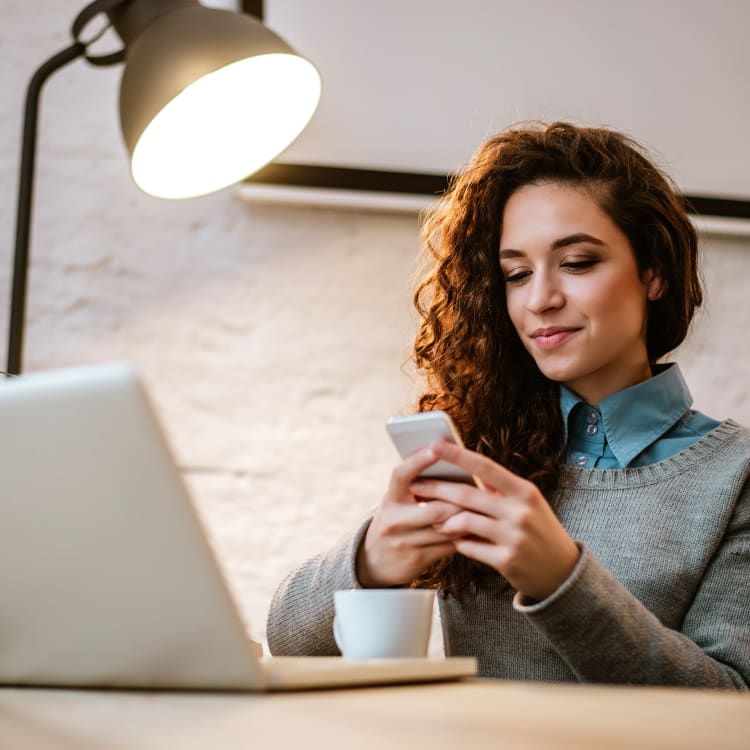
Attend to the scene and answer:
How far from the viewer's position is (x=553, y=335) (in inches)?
49.3

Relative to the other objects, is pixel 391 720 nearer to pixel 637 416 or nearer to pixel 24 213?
pixel 637 416

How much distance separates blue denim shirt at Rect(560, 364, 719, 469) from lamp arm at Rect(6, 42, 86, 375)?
82 cm

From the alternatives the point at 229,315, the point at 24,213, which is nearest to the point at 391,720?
the point at 24,213

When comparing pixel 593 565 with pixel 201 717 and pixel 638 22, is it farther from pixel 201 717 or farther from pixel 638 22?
pixel 638 22

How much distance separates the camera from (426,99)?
6.69 ft

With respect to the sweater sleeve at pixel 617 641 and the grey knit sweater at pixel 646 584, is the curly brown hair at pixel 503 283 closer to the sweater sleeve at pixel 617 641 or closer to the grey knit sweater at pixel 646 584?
the grey knit sweater at pixel 646 584

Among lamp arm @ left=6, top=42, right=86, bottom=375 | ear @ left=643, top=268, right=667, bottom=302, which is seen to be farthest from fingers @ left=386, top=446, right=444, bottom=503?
lamp arm @ left=6, top=42, right=86, bottom=375

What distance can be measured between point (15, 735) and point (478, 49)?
1842 mm

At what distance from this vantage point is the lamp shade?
132cm

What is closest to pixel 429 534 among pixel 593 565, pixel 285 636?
pixel 593 565

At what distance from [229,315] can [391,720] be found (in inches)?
60.3

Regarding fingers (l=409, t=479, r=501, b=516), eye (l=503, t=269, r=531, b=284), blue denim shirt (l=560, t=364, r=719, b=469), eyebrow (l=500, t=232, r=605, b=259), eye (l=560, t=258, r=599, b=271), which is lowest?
blue denim shirt (l=560, t=364, r=719, b=469)

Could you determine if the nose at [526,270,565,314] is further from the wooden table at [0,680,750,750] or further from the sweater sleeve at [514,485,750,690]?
the wooden table at [0,680,750,750]

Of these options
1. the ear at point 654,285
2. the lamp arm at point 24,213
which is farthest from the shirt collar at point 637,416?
the lamp arm at point 24,213
